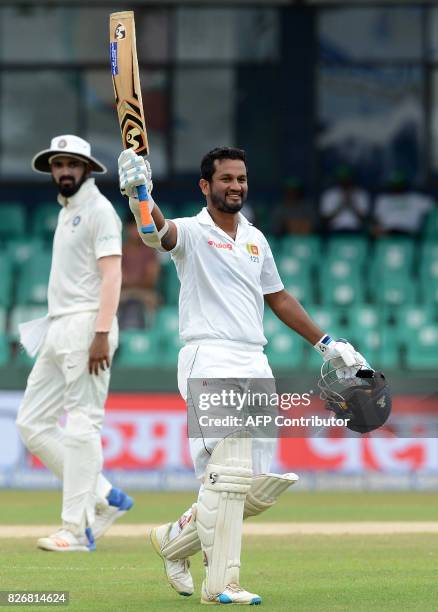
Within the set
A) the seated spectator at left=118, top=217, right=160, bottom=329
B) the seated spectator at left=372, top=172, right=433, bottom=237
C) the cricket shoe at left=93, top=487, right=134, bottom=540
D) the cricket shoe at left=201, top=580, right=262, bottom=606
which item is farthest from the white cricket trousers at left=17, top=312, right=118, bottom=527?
the seated spectator at left=372, top=172, right=433, bottom=237

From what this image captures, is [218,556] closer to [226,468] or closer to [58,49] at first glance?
[226,468]

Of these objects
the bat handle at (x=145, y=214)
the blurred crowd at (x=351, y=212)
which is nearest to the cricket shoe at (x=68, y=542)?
the bat handle at (x=145, y=214)

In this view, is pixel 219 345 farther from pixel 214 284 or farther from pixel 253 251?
pixel 253 251

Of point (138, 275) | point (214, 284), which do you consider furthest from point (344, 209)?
point (214, 284)

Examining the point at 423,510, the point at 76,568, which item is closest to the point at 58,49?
the point at 423,510

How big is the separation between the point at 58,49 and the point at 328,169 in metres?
3.42

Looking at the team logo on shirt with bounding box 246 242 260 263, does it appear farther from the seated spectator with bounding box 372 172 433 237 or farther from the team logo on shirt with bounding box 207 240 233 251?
the seated spectator with bounding box 372 172 433 237

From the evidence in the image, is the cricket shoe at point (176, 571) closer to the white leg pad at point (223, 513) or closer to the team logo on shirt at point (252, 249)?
the white leg pad at point (223, 513)

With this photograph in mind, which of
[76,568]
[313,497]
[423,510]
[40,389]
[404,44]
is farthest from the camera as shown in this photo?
[404,44]

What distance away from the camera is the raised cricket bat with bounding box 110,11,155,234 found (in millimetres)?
6492

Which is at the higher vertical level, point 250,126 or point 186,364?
point 250,126

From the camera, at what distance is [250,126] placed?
18.6 meters

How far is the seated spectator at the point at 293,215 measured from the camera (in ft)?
56.0

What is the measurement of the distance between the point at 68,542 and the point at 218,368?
7.51 feet
